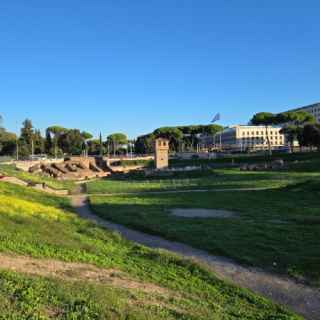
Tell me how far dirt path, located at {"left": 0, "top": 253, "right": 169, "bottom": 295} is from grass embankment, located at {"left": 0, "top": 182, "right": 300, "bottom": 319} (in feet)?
1.03

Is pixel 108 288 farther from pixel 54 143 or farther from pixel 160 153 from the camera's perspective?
pixel 54 143

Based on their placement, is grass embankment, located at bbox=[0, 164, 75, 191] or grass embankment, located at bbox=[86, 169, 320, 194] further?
grass embankment, located at bbox=[0, 164, 75, 191]

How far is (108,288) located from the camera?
7.88m

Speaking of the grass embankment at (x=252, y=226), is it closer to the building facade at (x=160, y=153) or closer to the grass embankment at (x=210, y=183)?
the grass embankment at (x=210, y=183)

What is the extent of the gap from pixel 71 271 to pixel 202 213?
1360cm

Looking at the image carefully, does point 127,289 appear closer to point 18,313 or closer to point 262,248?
point 18,313

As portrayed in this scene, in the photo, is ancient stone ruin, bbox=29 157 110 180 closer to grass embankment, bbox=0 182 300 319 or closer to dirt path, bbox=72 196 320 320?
grass embankment, bbox=0 182 300 319

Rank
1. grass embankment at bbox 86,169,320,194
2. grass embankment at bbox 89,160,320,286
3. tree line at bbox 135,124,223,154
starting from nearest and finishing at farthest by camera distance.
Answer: grass embankment at bbox 89,160,320,286 < grass embankment at bbox 86,169,320,194 < tree line at bbox 135,124,223,154

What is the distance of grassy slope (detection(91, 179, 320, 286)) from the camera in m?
12.4

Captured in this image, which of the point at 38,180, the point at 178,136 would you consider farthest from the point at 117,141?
the point at 38,180

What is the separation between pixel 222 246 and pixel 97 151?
5620 inches

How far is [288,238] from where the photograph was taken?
585 inches

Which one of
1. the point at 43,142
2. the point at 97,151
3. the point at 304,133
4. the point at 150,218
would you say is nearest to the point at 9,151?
the point at 43,142

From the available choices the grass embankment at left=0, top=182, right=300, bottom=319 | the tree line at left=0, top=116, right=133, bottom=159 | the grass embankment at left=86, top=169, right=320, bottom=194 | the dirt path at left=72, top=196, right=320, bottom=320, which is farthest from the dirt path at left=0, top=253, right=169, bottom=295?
the tree line at left=0, top=116, right=133, bottom=159
